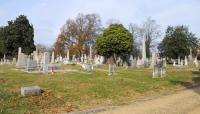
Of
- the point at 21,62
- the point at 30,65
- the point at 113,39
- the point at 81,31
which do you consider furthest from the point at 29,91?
the point at 81,31

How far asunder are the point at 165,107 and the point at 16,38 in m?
67.8

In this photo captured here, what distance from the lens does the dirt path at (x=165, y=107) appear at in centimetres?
1115

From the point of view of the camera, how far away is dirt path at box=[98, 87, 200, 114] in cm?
1115

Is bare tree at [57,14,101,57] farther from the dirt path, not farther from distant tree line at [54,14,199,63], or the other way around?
the dirt path

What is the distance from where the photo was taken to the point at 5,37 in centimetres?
7638

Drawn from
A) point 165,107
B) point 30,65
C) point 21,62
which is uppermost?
point 21,62

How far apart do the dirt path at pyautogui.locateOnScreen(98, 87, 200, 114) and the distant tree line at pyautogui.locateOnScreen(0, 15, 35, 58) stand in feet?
209

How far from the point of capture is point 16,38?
75.9 meters

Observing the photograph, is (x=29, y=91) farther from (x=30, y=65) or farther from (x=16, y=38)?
(x=16, y=38)

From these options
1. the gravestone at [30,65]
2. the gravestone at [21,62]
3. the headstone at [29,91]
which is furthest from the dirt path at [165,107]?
the gravestone at [21,62]

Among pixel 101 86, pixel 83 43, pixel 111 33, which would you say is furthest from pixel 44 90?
pixel 83 43

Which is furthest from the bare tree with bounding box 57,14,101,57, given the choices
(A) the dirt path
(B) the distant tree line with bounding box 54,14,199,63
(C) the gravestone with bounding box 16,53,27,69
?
(A) the dirt path

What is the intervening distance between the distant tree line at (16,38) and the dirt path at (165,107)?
6381cm

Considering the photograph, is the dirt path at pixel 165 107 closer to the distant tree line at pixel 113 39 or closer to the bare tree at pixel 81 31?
the distant tree line at pixel 113 39
